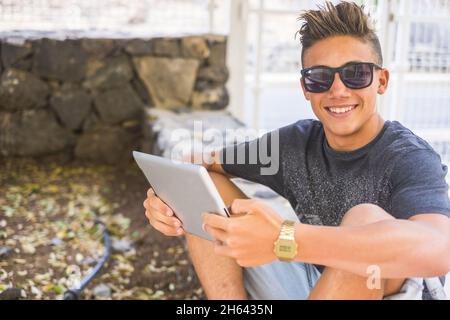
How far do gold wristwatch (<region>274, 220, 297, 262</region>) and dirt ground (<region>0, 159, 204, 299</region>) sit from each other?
1.22m

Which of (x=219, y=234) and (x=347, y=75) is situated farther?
(x=347, y=75)

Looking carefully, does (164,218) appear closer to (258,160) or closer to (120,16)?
(258,160)

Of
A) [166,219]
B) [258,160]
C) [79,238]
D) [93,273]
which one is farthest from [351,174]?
[79,238]

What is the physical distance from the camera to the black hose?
221 centimetres

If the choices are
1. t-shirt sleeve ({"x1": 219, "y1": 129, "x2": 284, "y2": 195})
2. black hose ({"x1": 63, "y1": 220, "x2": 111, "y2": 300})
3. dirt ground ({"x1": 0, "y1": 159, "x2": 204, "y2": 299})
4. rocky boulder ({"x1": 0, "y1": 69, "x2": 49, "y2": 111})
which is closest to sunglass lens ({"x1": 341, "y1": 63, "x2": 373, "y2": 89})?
t-shirt sleeve ({"x1": 219, "y1": 129, "x2": 284, "y2": 195})

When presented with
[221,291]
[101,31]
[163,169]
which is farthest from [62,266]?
[101,31]

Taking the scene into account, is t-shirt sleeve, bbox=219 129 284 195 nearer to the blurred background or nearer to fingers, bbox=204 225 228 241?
fingers, bbox=204 225 228 241

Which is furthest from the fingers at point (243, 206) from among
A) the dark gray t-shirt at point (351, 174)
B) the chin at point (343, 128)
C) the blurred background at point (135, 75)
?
the blurred background at point (135, 75)

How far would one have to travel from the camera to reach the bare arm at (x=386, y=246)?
3.64 ft

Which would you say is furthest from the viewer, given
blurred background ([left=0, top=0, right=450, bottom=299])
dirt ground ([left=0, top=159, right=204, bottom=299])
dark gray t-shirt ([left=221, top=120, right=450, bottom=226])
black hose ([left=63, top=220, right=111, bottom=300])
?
blurred background ([left=0, top=0, right=450, bottom=299])

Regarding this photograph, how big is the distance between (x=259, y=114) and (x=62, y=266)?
5.79ft

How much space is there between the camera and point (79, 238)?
9.29 feet

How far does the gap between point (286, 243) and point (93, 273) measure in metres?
1.46

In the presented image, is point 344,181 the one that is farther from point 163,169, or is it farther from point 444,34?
point 444,34
